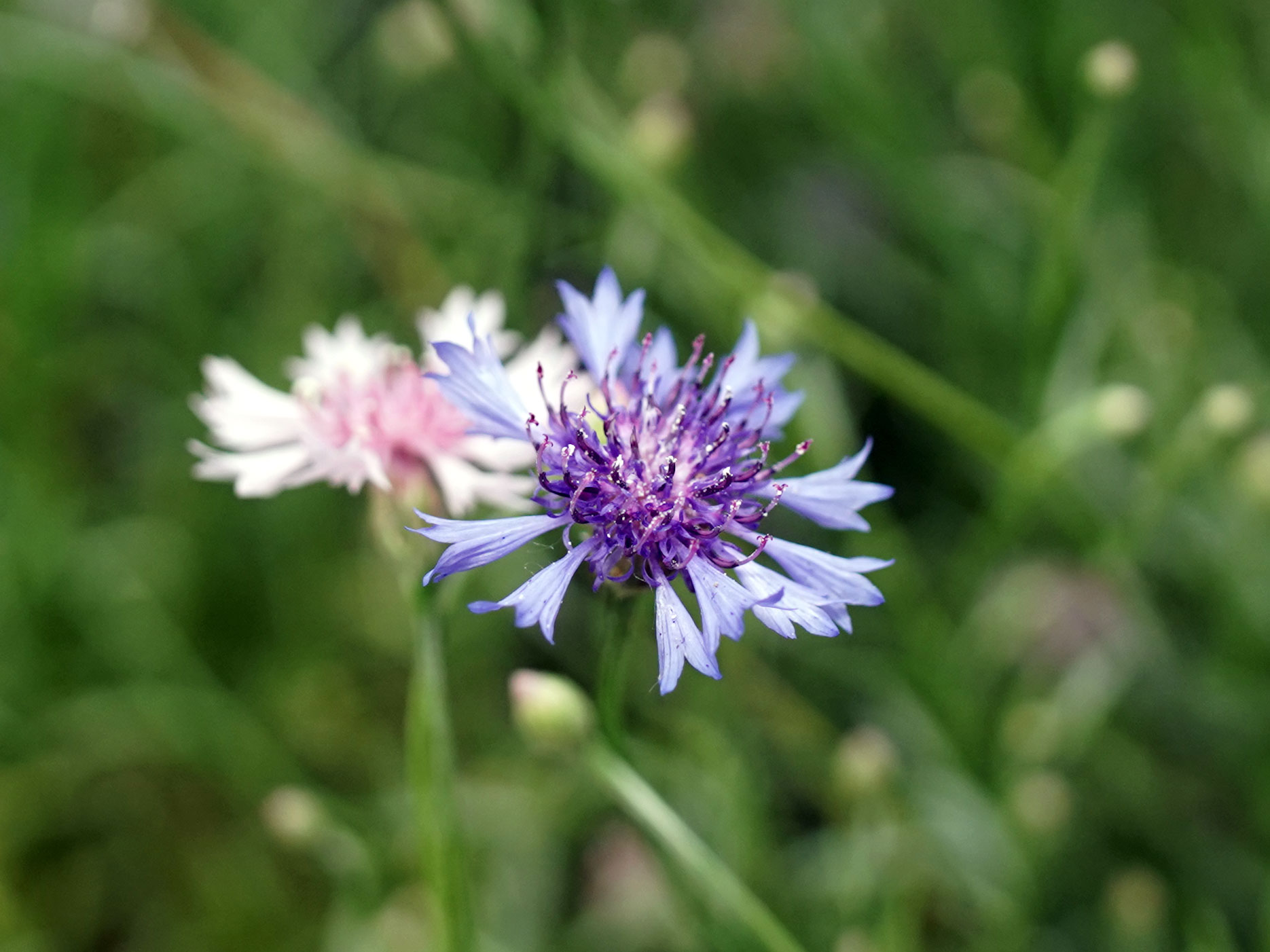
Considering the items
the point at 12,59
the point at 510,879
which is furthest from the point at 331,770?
the point at 12,59

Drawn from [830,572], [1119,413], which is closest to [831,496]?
[830,572]

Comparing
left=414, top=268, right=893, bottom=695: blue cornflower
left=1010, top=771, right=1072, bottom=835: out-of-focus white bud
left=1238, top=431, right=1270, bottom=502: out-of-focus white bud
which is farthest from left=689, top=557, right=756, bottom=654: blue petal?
left=1238, top=431, right=1270, bottom=502: out-of-focus white bud

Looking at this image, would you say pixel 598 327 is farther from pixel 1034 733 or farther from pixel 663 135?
pixel 1034 733

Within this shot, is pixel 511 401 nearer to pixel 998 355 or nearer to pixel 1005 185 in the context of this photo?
pixel 998 355

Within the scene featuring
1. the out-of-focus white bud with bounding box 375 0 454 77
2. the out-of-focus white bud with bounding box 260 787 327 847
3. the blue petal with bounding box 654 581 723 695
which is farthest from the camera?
the out-of-focus white bud with bounding box 375 0 454 77

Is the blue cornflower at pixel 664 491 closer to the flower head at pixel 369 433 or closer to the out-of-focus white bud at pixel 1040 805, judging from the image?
the flower head at pixel 369 433

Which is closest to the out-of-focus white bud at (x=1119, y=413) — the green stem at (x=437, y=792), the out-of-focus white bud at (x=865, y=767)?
the out-of-focus white bud at (x=865, y=767)

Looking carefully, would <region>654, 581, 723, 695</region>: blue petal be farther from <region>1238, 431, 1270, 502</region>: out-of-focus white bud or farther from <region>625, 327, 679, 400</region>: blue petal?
<region>1238, 431, 1270, 502</region>: out-of-focus white bud
